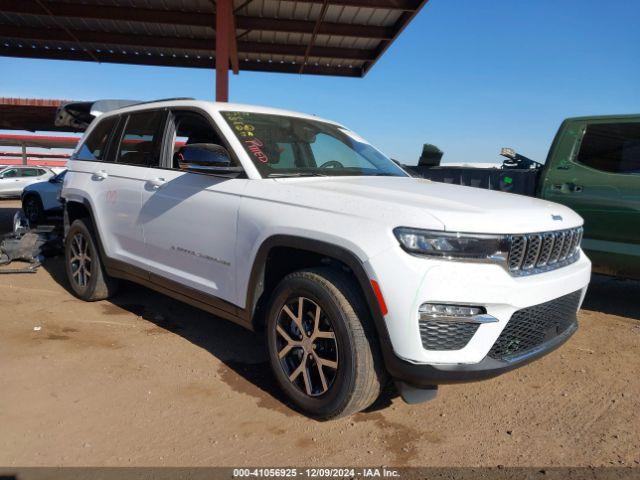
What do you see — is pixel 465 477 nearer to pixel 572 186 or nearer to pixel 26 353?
pixel 26 353

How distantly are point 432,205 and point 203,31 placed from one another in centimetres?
1096

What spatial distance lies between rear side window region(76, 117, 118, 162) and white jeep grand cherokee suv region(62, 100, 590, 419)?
0.71 metres

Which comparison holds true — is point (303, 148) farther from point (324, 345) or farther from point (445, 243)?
point (445, 243)

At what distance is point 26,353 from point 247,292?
1.91 meters

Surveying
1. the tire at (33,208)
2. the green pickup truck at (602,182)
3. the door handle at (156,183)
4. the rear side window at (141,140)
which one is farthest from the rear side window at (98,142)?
the tire at (33,208)

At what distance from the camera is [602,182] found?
4871mm

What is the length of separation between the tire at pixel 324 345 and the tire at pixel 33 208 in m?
9.73

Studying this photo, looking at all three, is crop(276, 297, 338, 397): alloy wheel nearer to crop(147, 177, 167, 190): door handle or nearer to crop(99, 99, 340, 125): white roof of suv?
crop(147, 177, 167, 190): door handle

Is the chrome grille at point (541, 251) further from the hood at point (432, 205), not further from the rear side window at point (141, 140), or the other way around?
the rear side window at point (141, 140)

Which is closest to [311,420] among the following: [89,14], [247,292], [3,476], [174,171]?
[247,292]

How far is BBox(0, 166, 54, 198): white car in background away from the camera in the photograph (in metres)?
20.7

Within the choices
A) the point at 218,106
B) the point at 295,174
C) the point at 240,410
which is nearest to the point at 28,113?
the point at 218,106

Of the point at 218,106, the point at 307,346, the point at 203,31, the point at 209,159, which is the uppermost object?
the point at 203,31

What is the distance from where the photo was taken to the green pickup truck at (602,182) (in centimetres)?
471
